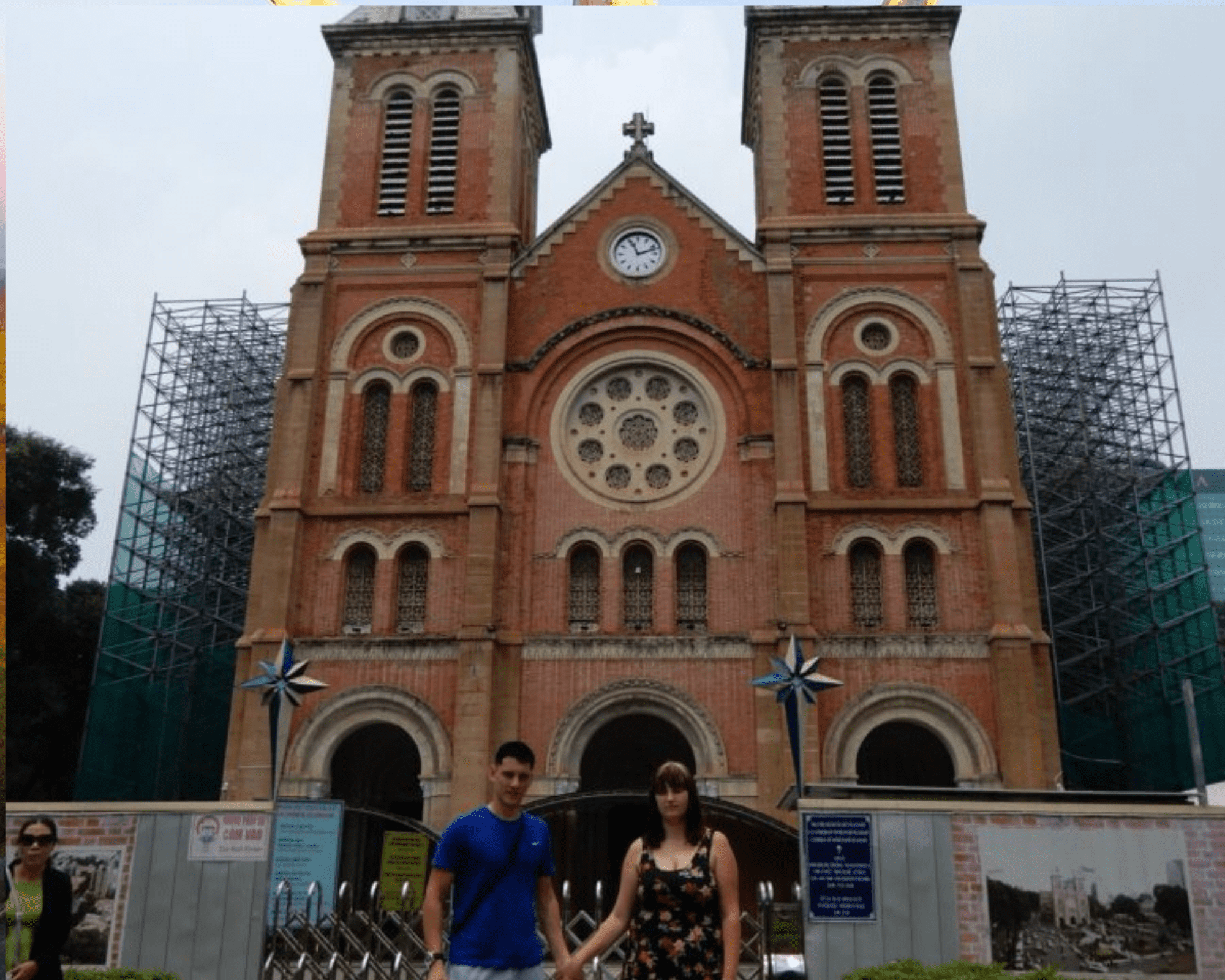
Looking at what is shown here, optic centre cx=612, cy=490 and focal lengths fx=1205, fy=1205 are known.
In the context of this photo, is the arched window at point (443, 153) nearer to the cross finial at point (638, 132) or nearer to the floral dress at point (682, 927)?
the cross finial at point (638, 132)

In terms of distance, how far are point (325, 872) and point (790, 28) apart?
2368cm

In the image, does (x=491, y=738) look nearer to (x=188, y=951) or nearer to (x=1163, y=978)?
(x=188, y=951)

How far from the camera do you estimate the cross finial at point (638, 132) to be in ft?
98.8

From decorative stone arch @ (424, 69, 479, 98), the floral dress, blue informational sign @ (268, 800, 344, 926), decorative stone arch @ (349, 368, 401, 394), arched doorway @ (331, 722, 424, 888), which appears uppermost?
decorative stone arch @ (424, 69, 479, 98)

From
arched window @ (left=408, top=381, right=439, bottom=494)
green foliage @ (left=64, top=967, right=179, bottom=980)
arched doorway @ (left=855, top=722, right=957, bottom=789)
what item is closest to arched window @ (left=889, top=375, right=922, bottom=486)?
arched doorway @ (left=855, top=722, right=957, bottom=789)

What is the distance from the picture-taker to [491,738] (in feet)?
80.8

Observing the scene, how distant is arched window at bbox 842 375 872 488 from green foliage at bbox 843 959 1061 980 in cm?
1726

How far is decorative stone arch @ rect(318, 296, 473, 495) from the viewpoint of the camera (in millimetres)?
27297

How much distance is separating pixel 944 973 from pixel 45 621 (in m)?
35.2

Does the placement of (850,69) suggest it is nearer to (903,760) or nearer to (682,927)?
(903,760)

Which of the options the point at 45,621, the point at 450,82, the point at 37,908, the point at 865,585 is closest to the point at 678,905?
the point at 37,908

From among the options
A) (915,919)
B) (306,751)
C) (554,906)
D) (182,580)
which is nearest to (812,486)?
(306,751)

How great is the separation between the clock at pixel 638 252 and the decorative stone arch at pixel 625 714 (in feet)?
32.8

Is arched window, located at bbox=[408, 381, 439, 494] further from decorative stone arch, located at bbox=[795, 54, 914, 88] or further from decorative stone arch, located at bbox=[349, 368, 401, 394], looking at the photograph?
decorative stone arch, located at bbox=[795, 54, 914, 88]
